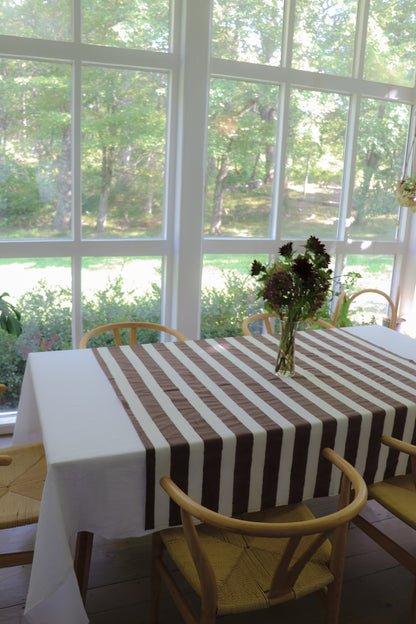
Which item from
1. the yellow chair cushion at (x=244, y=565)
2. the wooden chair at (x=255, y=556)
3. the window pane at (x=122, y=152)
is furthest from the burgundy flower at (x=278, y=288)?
the window pane at (x=122, y=152)

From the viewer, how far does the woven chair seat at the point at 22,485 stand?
1729 millimetres

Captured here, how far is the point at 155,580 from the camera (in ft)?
6.09

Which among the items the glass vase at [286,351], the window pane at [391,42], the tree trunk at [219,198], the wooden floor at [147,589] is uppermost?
the window pane at [391,42]

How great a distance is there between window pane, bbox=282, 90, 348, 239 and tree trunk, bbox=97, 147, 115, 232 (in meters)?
1.15

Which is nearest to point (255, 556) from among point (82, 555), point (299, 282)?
point (82, 555)

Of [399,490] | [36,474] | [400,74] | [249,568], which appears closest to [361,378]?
[399,490]

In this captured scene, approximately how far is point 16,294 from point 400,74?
2927 mm

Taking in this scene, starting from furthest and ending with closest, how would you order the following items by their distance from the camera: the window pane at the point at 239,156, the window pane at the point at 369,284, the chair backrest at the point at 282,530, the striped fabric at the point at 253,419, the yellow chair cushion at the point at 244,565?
the window pane at the point at 369,284
the window pane at the point at 239,156
the striped fabric at the point at 253,419
the yellow chair cushion at the point at 244,565
the chair backrest at the point at 282,530

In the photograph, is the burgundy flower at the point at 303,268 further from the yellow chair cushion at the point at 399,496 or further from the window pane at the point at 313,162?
the window pane at the point at 313,162

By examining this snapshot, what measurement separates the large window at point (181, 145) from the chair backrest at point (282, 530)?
1.97 meters

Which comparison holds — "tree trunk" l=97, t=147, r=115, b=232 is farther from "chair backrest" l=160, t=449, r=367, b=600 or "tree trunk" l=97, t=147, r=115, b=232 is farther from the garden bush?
"chair backrest" l=160, t=449, r=367, b=600

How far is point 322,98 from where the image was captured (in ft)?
12.0

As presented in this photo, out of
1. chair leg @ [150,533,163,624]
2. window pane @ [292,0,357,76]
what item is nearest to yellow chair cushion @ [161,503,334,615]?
chair leg @ [150,533,163,624]

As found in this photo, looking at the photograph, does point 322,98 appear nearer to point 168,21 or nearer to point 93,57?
point 168,21
